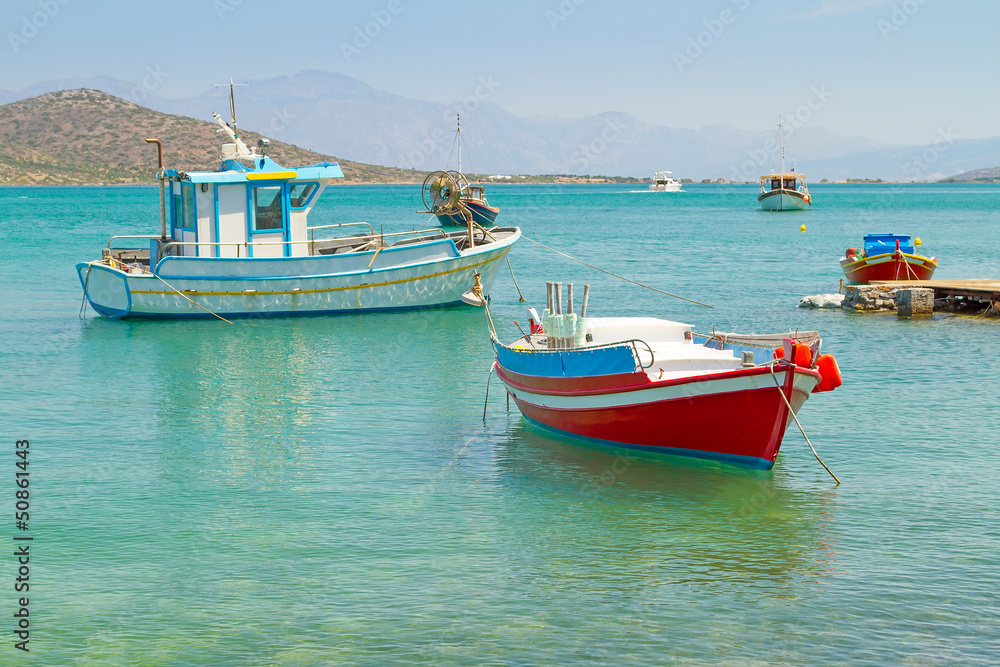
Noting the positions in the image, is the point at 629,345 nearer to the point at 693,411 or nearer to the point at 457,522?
the point at 693,411

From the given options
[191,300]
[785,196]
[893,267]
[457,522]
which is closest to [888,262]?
[893,267]

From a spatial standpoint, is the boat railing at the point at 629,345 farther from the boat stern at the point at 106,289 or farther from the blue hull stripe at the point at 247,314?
the boat stern at the point at 106,289

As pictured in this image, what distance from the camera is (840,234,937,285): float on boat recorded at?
26.0 meters

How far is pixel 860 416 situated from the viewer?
14.0m

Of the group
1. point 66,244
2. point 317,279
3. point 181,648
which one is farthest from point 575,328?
point 66,244

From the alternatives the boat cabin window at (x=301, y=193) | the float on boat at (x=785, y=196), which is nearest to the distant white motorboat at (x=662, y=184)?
the float on boat at (x=785, y=196)

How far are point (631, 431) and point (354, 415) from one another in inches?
178

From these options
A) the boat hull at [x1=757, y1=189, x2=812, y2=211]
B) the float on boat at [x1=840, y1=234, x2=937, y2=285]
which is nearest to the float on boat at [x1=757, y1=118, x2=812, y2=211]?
the boat hull at [x1=757, y1=189, x2=812, y2=211]

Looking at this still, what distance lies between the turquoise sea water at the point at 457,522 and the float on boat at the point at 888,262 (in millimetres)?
6452

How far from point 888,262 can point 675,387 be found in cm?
1720

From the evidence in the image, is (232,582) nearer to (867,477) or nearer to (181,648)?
(181,648)

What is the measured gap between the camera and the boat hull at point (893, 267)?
2592cm

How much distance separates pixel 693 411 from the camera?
11.1 meters

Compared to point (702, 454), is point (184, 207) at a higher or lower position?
higher
